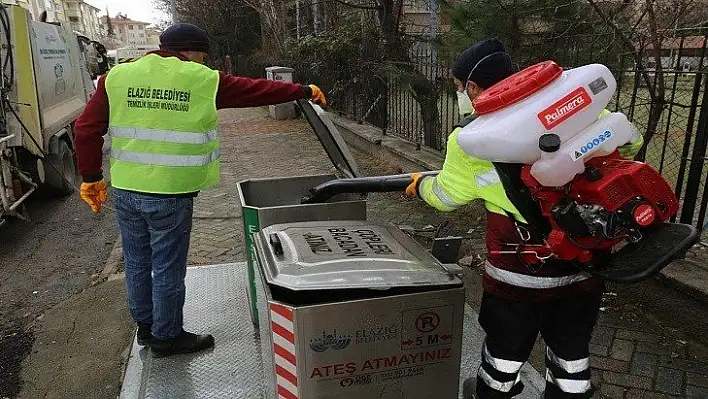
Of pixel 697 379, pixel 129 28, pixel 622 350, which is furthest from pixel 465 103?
pixel 129 28

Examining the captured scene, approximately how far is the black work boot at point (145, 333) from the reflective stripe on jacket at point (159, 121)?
0.89 metres

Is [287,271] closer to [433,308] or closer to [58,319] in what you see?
[433,308]

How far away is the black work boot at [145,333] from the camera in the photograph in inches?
124

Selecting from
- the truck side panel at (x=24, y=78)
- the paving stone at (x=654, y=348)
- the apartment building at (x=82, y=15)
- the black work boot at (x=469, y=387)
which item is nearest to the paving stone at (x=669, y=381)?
the paving stone at (x=654, y=348)

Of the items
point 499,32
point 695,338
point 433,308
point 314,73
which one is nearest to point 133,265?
point 433,308

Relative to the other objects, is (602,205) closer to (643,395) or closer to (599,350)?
(643,395)

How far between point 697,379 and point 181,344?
2744mm

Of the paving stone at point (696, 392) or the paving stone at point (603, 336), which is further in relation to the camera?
the paving stone at point (603, 336)

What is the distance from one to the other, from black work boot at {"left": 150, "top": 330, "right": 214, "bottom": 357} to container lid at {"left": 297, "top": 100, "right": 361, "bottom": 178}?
127 cm

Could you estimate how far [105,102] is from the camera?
269 centimetres

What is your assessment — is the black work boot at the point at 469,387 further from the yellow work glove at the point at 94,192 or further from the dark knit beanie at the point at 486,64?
the yellow work glove at the point at 94,192

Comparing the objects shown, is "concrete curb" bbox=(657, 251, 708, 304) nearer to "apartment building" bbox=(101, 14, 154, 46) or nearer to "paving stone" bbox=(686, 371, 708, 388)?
"paving stone" bbox=(686, 371, 708, 388)

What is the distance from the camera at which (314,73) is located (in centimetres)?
1099

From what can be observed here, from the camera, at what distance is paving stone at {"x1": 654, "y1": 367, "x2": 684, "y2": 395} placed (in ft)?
8.96
